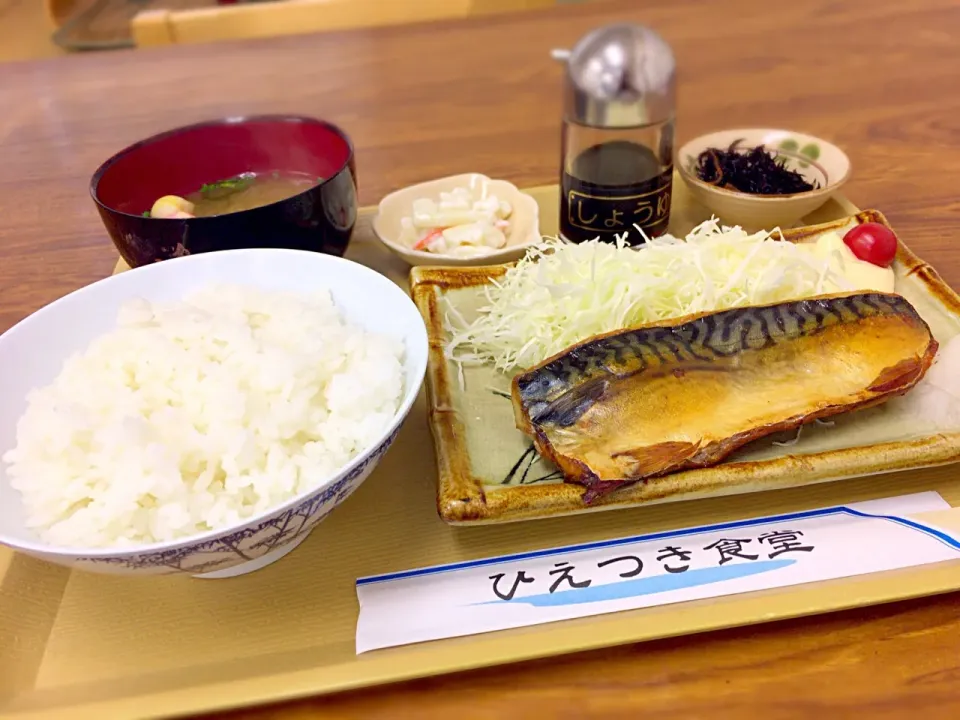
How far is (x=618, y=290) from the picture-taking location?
1.46 m

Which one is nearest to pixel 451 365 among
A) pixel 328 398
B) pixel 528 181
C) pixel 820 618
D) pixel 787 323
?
pixel 328 398

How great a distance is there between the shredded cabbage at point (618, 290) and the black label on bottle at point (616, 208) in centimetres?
12

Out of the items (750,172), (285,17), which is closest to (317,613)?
(750,172)

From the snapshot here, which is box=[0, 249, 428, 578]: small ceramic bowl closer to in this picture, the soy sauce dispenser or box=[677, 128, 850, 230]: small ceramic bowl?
the soy sauce dispenser

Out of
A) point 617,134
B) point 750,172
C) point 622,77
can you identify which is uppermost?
point 622,77

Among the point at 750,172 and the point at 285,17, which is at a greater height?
the point at 285,17

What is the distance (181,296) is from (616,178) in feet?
3.14

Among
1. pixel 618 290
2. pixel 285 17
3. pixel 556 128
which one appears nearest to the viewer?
pixel 618 290

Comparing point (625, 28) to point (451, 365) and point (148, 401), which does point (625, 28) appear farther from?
point (148, 401)

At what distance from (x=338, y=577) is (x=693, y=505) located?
0.56 metres

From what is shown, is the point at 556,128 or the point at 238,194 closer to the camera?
the point at 238,194

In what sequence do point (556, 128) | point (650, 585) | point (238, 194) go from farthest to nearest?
point (556, 128) < point (238, 194) < point (650, 585)

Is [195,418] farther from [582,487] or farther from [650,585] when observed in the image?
[650,585]

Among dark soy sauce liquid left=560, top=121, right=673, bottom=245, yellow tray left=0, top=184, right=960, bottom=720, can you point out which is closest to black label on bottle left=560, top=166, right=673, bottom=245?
dark soy sauce liquid left=560, top=121, right=673, bottom=245
